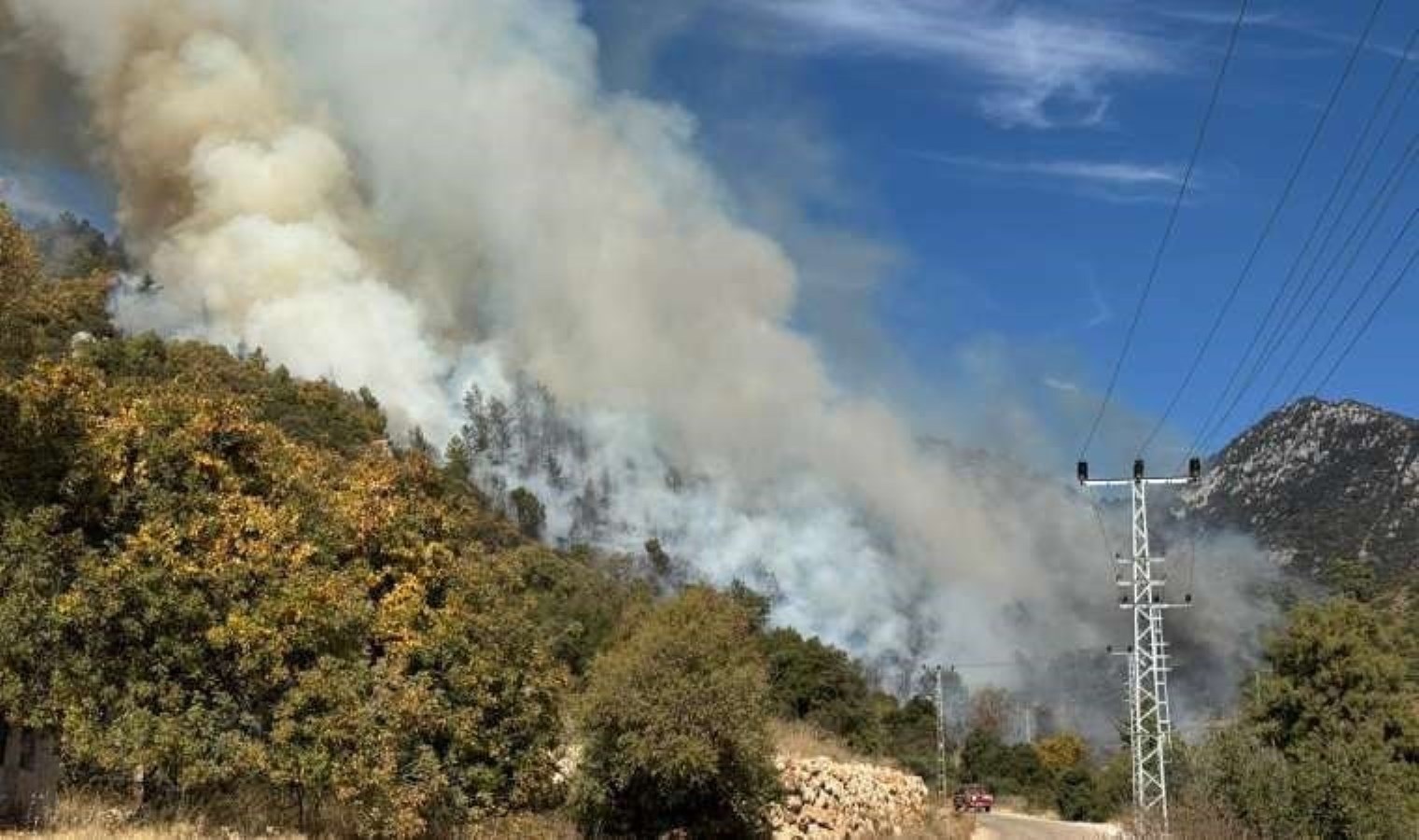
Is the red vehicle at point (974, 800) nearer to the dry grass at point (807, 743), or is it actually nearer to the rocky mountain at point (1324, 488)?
the dry grass at point (807, 743)

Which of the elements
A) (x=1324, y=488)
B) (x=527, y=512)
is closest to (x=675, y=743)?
(x=527, y=512)

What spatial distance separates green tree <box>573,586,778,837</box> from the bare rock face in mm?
3525

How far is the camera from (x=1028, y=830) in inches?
2121

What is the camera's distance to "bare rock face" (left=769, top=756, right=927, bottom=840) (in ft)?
132

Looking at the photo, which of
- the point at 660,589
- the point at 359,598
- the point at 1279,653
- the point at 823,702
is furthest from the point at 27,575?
the point at 660,589

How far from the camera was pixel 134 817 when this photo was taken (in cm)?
1884

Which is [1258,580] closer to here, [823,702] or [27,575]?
[823,702]

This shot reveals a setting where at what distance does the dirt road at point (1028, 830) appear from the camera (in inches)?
1944

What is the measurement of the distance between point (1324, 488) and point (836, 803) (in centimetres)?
14012

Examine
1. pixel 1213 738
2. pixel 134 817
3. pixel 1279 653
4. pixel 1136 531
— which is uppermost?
pixel 1136 531

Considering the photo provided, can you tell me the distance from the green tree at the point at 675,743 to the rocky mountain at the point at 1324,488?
110 meters

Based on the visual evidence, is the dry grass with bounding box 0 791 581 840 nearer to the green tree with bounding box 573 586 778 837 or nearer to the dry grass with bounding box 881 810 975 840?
the green tree with bounding box 573 586 778 837

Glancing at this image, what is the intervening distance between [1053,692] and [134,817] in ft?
534

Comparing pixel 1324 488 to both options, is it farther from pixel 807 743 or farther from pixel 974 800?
pixel 807 743
